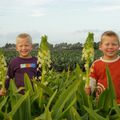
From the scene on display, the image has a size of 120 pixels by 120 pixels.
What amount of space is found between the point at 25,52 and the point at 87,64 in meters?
2.17

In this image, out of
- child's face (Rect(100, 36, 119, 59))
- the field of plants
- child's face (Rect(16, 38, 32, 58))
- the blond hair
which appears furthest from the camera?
the blond hair

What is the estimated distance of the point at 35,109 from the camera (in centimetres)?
389

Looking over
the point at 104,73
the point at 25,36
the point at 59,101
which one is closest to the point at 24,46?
the point at 25,36

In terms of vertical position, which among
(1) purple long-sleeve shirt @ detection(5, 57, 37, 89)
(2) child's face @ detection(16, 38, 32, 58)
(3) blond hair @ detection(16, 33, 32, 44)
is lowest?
(1) purple long-sleeve shirt @ detection(5, 57, 37, 89)

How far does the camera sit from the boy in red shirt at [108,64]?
4.79m

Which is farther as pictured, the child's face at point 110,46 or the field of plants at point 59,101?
the child's face at point 110,46

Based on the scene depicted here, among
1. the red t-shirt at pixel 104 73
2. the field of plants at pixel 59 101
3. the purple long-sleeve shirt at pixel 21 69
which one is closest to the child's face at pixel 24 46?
the purple long-sleeve shirt at pixel 21 69

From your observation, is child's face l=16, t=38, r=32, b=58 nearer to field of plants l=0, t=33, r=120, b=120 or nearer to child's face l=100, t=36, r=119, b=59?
child's face l=100, t=36, r=119, b=59

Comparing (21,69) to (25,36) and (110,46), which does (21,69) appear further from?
(110,46)

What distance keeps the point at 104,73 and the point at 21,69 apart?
1.72 meters

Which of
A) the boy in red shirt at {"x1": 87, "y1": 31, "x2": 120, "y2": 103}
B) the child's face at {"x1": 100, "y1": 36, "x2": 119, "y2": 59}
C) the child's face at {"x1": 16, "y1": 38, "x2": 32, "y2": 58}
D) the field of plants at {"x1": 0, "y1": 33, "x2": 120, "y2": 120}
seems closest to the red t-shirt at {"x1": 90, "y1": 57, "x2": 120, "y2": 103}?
the boy in red shirt at {"x1": 87, "y1": 31, "x2": 120, "y2": 103}

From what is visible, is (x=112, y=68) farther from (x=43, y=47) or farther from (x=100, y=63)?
(x=43, y=47)

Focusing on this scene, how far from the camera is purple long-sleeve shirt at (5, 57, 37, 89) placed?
19.7ft

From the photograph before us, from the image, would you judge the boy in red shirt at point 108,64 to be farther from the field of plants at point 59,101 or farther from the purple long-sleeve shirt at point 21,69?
the purple long-sleeve shirt at point 21,69
